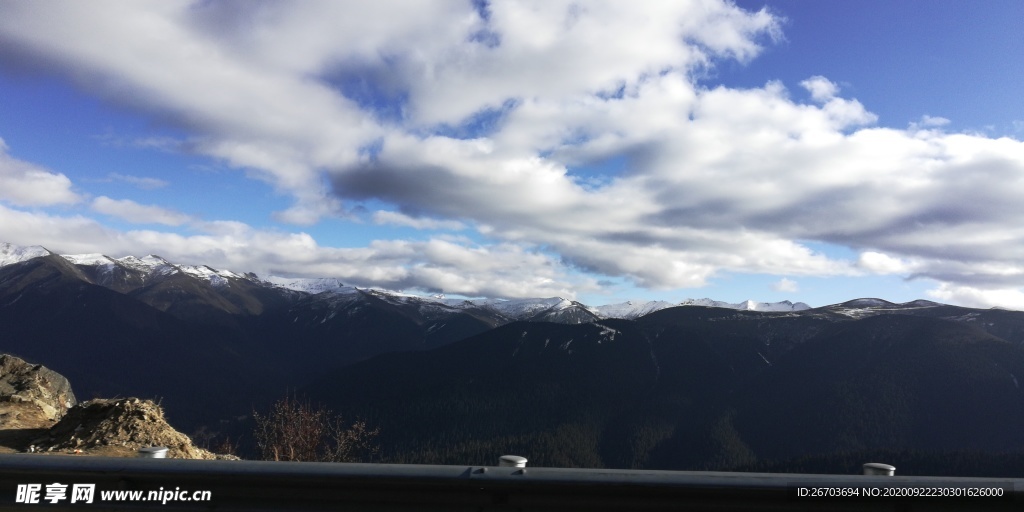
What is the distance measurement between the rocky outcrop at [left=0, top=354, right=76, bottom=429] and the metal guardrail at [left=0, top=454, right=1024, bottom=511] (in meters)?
14.9

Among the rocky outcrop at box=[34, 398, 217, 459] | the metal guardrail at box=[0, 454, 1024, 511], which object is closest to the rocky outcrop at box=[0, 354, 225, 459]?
the rocky outcrop at box=[34, 398, 217, 459]

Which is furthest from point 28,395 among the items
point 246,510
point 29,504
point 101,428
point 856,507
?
point 856,507

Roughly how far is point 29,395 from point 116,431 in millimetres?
8313

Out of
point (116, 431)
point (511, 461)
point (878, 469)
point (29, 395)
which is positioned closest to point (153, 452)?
point (511, 461)

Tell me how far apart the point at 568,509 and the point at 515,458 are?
711 mm

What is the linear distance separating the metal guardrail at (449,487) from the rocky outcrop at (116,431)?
33.3 ft

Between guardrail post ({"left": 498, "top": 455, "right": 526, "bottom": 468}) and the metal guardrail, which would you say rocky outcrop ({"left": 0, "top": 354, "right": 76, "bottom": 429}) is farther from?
guardrail post ({"left": 498, "top": 455, "right": 526, "bottom": 468})

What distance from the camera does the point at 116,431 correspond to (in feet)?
49.0

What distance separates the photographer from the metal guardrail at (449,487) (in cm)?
532

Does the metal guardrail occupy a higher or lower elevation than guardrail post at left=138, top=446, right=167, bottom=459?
lower

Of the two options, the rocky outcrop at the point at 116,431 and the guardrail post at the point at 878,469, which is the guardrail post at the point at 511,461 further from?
the rocky outcrop at the point at 116,431

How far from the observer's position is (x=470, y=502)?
5.32 metres

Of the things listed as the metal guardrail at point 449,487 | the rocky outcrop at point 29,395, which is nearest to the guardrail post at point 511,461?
the metal guardrail at point 449,487

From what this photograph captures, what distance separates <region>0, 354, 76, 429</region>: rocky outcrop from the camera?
1748 cm
